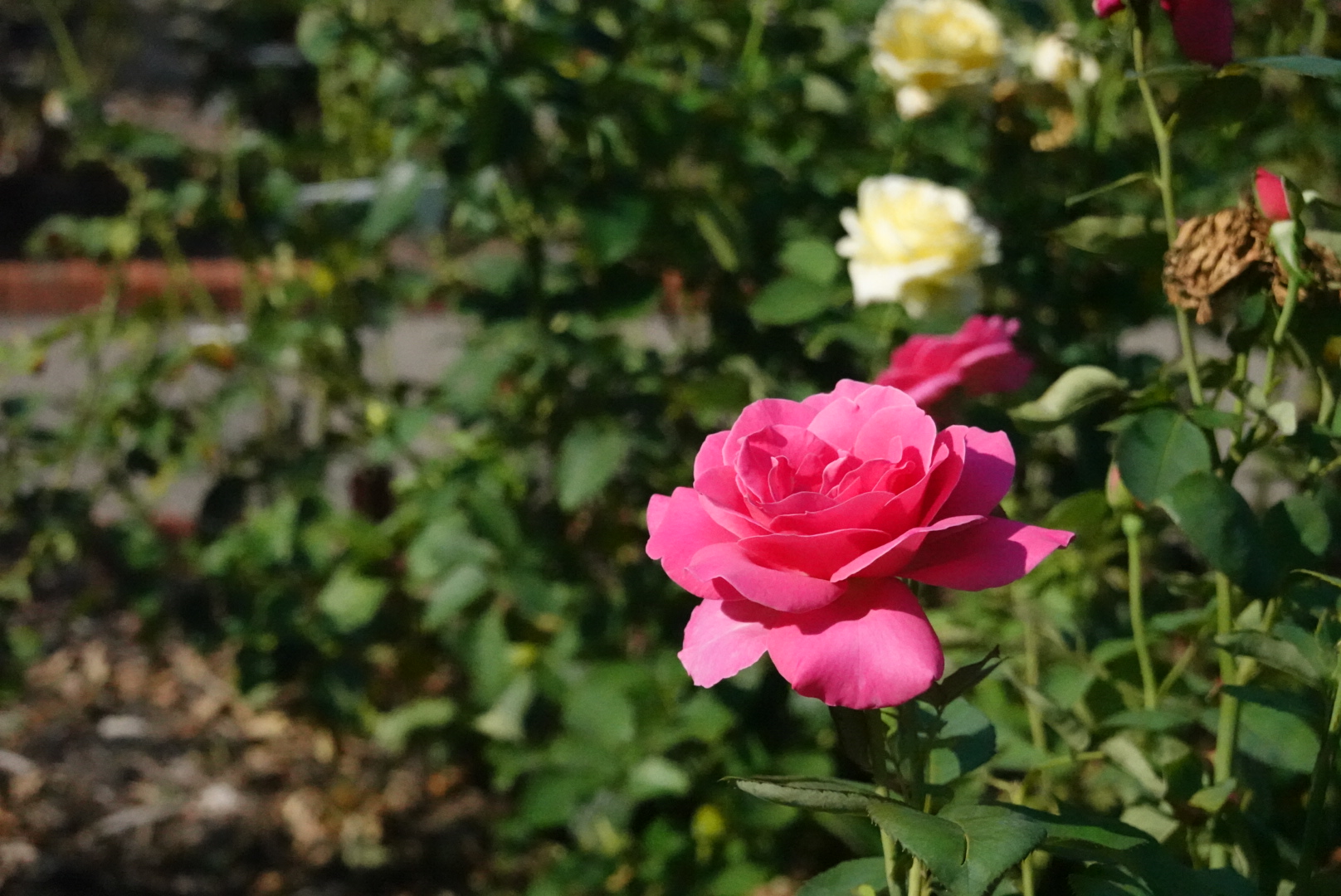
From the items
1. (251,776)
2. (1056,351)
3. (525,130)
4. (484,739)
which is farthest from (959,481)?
(251,776)

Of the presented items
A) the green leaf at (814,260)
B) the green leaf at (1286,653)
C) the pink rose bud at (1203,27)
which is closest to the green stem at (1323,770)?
the green leaf at (1286,653)

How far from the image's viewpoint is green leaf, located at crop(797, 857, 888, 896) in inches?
24.8

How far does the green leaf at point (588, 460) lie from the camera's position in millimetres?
1431

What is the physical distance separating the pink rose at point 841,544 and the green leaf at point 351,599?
1.27m

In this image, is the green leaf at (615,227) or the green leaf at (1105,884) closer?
the green leaf at (1105,884)

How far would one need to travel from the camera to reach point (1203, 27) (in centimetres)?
70

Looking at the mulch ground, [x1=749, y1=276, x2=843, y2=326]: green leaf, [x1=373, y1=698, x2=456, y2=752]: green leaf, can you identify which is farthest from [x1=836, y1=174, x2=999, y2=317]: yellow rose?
the mulch ground

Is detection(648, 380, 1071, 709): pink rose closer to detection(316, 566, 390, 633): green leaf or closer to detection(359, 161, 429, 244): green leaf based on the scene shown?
detection(359, 161, 429, 244): green leaf

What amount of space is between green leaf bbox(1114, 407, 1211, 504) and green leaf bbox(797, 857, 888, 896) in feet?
0.88

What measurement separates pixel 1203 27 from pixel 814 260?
0.66 meters

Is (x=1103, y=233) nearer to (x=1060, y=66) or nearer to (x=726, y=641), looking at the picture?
(x=726, y=641)

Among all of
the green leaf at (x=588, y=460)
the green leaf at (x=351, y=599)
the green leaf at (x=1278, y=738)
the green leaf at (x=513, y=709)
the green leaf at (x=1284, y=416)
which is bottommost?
the green leaf at (x=513, y=709)

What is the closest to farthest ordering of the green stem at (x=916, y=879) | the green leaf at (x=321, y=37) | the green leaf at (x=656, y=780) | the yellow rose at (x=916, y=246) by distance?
1. the green stem at (x=916, y=879)
2. the yellow rose at (x=916, y=246)
3. the green leaf at (x=321, y=37)
4. the green leaf at (x=656, y=780)

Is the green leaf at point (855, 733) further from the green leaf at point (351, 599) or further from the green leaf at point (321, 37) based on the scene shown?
the green leaf at point (351, 599)
